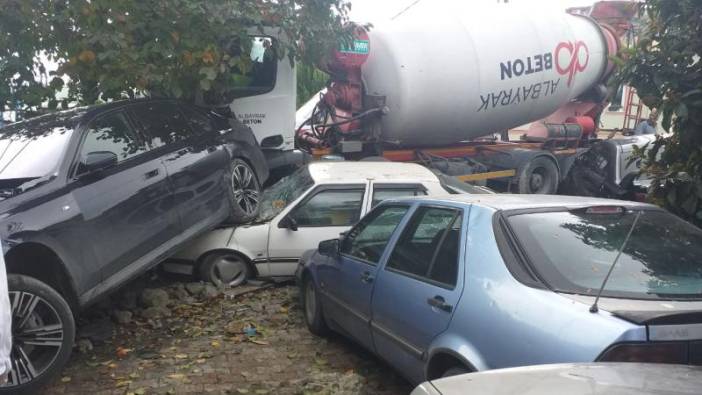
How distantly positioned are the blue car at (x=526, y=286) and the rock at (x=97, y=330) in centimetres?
223

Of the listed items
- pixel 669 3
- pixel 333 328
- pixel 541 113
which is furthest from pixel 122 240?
pixel 541 113

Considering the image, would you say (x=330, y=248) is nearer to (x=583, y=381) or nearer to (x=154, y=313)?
(x=154, y=313)

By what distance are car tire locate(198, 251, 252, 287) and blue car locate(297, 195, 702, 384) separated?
2.41 metres

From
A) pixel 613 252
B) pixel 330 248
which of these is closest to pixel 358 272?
pixel 330 248

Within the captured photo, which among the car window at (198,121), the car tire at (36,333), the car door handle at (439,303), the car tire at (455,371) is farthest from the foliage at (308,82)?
the car tire at (455,371)

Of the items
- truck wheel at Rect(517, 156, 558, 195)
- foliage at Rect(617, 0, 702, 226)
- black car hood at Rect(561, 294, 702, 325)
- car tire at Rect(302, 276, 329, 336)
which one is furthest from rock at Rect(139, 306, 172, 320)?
truck wheel at Rect(517, 156, 558, 195)

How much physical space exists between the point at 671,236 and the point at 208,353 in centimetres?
332

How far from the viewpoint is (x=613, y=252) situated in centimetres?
297

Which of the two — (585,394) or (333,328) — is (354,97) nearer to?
(333,328)

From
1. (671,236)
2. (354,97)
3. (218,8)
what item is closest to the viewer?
(671,236)

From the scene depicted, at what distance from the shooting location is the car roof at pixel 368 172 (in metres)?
6.50

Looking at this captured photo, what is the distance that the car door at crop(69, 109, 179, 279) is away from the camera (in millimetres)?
4555

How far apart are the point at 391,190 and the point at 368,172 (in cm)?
42

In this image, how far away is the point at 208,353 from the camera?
4734 mm
